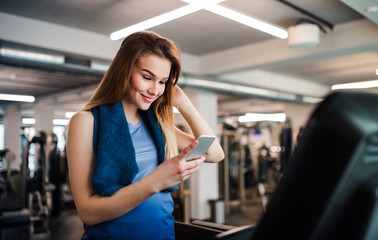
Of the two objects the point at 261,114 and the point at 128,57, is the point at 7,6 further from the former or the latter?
the point at 261,114

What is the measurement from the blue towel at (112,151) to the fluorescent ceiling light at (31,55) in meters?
3.27

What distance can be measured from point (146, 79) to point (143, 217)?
44 cm

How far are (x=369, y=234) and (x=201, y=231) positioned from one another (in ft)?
3.25

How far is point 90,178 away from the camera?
95 cm

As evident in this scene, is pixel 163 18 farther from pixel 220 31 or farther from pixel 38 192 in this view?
pixel 38 192

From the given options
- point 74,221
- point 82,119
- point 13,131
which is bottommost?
point 74,221

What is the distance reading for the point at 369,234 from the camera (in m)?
0.41

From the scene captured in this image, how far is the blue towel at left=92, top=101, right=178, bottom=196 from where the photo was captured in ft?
3.04

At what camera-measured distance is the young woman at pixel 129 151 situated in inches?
35.6

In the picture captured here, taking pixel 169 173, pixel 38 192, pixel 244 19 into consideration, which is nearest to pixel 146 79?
pixel 169 173

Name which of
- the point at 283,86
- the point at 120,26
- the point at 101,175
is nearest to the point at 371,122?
the point at 101,175

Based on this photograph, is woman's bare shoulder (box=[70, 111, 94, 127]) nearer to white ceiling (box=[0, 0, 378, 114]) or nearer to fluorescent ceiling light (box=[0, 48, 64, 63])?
white ceiling (box=[0, 0, 378, 114])

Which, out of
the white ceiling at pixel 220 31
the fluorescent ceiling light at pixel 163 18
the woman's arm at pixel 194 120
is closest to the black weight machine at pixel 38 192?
the white ceiling at pixel 220 31

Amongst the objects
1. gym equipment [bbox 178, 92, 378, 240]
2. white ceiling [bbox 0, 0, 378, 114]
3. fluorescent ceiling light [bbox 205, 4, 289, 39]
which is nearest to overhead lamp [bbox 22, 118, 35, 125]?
white ceiling [bbox 0, 0, 378, 114]
